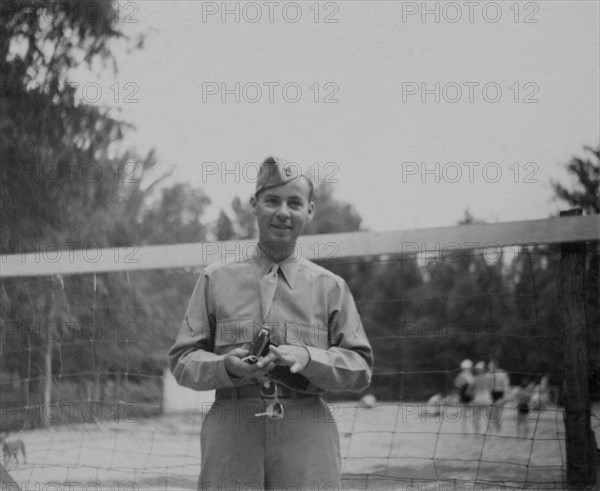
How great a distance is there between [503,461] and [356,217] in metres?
5.52

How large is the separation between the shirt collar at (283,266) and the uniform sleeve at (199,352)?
0.11 m

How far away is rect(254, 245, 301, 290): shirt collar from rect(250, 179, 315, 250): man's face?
59 mm

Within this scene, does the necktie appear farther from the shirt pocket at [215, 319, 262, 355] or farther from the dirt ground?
the dirt ground

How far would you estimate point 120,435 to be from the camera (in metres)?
4.19

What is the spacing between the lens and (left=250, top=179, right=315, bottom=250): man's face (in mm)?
1771

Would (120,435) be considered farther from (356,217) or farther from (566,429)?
(356,217)

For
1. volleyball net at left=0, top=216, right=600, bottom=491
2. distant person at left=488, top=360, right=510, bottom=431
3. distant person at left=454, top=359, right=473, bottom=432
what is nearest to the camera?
volleyball net at left=0, top=216, right=600, bottom=491

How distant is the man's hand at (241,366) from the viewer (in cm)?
158

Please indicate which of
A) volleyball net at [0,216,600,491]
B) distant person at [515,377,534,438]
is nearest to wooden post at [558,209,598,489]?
volleyball net at [0,216,600,491]

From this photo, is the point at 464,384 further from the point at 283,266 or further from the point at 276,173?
the point at 276,173

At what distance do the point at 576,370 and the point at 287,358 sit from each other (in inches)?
61.3

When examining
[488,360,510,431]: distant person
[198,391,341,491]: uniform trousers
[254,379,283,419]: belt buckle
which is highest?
[254,379,283,419]: belt buckle

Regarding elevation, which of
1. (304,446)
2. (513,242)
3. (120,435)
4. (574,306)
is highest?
(513,242)

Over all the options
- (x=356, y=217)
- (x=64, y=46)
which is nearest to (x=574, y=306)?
(x=64, y=46)
